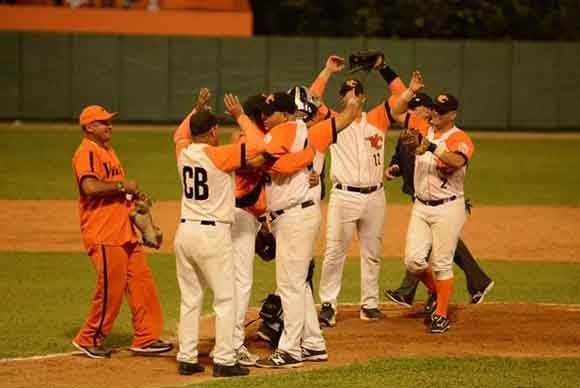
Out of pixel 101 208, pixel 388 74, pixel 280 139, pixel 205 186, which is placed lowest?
pixel 101 208

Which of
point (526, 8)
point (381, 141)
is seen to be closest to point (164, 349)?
point (381, 141)

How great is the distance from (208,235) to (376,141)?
2.71m

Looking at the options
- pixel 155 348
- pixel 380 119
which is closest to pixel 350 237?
pixel 380 119

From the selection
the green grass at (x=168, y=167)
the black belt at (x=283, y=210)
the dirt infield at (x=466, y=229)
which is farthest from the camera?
the green grass at (x=168, y=167)

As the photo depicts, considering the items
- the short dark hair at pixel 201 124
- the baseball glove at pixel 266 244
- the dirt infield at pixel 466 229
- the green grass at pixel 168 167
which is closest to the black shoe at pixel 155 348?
the baseball glove at pixel 266 244

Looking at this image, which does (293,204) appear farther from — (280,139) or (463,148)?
(463,148)

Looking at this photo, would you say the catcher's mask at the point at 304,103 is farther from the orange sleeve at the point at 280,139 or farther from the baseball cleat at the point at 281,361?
A: the baseball cleat at the point at 281,361

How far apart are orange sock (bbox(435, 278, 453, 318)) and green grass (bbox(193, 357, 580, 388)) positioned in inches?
42.8

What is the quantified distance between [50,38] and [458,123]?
1049cm

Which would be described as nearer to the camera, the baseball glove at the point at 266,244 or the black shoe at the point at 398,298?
the baseball glove at the point at 266,244

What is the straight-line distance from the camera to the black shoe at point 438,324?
10062 millimetres

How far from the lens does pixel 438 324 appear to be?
10.1 metres

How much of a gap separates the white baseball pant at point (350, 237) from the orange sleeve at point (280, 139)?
205 centimetres

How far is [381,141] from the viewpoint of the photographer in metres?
10.7
